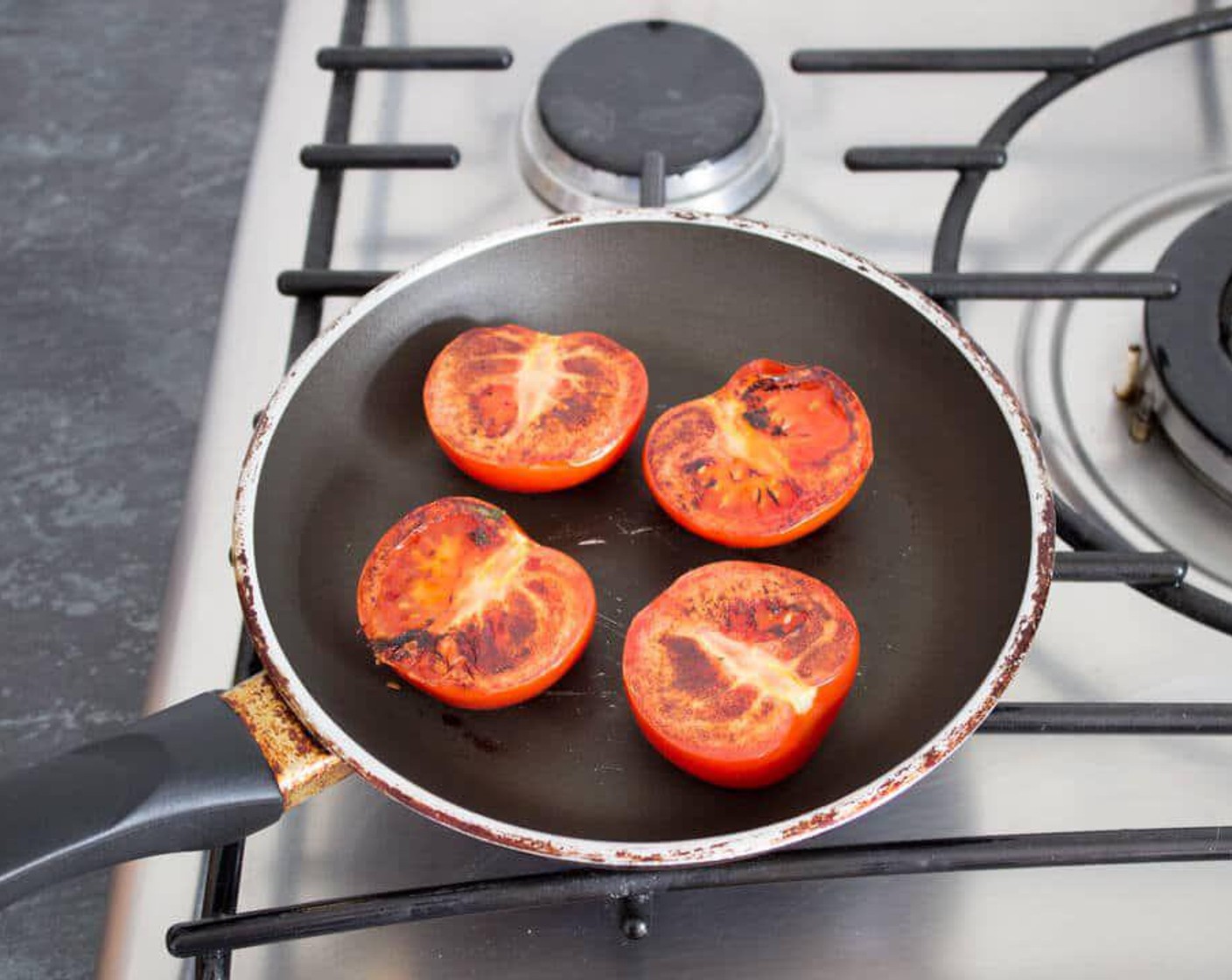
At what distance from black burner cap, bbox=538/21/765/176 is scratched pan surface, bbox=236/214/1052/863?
0.08 metres

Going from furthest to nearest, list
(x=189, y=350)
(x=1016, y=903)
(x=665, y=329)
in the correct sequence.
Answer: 1. (x=189, y=350)
2. (x=665, y=329)
3. (x=1016, y=903)

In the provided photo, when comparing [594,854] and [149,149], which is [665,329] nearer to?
[594,854]

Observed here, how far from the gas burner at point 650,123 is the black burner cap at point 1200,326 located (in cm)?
28

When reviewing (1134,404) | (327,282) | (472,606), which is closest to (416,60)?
(327,282)

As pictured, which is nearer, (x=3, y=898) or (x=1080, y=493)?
(x=3, y=898)

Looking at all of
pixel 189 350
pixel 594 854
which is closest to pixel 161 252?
pixel 189 350

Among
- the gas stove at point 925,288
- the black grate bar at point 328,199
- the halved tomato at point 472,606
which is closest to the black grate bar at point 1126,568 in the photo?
the gas stove at point 925,288

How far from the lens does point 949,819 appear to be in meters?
0.69

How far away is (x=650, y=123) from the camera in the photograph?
0.91m

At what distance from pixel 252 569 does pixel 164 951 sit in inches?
7.9

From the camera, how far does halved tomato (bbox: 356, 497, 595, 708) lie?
693mm

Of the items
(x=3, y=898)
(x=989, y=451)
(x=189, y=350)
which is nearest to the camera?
(x=3, y=898)

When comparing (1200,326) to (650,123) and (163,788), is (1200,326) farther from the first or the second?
(163,788)

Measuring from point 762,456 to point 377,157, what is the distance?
35cm
